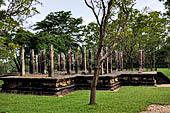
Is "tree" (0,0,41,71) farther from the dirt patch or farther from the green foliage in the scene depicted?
the green foliage

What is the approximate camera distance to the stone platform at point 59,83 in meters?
12.5

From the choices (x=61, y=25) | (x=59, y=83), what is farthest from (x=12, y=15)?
(x=61, y=25)

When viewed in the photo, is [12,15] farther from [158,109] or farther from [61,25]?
[61,25]

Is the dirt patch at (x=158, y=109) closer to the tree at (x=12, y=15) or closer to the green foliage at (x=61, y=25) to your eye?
the tree at (x=12, y=15)

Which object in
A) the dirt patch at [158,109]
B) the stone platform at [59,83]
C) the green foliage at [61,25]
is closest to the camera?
A: the dirt patch at [158,109]

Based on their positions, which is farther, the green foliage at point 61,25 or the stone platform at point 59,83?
the green foliage at point 61,25

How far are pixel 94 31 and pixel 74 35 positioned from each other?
3.77 m

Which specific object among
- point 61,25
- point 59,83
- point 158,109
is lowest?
point 158,109

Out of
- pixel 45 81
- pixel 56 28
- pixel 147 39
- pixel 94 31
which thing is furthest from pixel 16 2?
pixel 147 39

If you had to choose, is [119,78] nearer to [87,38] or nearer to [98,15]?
[98,15]

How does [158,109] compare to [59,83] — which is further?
[59,83]

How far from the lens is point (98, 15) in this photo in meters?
8.91

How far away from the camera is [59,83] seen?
12.6m

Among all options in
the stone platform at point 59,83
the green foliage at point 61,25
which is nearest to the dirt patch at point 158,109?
the stone platform at point 59,83
